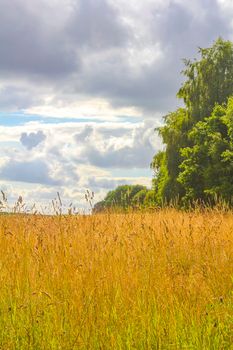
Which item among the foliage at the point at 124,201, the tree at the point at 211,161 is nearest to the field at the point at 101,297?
the foliage at the point at 124,201

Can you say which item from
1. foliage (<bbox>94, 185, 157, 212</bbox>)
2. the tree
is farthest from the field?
the tree

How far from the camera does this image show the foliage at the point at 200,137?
27672mm

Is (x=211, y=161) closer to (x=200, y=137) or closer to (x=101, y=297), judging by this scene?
(x=200, y=137)

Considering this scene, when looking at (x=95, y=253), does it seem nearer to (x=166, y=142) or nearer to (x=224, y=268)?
(x=224, y=268)

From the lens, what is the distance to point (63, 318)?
16.1 ft

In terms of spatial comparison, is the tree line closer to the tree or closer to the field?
the tree

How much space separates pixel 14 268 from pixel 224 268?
2318 millimetres

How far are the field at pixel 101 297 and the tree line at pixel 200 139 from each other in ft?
66.1

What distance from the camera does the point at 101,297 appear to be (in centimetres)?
521

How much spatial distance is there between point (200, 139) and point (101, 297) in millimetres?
24789

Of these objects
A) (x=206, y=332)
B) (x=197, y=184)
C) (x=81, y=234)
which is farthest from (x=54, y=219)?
(x=197, y=184)

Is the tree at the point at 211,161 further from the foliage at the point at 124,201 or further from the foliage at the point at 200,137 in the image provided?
the foliage at the point at 124,201

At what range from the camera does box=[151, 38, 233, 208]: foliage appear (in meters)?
27.7

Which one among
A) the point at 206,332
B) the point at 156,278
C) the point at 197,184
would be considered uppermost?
the point at 197,184
